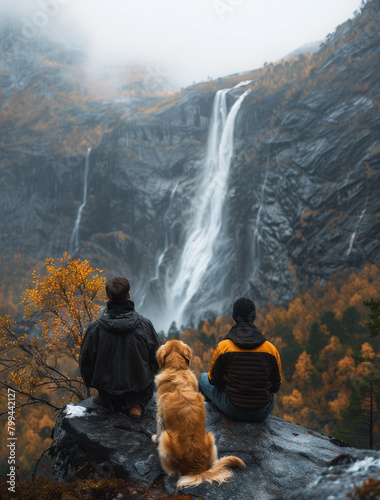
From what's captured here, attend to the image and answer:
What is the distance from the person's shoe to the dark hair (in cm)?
183

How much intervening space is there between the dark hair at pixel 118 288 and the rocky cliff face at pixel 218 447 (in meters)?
2.01

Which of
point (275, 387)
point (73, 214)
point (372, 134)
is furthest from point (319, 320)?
point (73, 214)

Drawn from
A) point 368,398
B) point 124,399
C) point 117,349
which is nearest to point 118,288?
point 117,349

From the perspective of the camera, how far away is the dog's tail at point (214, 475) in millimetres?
3846

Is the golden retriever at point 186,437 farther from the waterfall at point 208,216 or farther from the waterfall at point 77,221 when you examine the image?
the waterfall at point 77,221

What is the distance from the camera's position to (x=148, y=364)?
216 inches

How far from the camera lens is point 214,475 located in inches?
156

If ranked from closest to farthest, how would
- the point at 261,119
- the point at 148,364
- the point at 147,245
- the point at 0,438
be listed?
the point at 148,364, the point at 0,438, the point at 261,119, the point at 147,245

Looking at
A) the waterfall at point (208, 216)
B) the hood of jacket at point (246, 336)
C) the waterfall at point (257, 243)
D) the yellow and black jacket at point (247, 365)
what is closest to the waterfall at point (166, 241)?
the waterfall at point (208, 216)

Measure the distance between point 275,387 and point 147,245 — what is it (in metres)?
76.7

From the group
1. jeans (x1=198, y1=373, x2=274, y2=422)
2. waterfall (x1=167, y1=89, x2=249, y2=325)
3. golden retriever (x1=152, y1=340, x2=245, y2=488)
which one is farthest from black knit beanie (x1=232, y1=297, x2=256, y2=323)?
waterfall (x1=167, y1=89, x2=249, y2=325)

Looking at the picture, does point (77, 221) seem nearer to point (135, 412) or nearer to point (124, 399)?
point (124, 399)

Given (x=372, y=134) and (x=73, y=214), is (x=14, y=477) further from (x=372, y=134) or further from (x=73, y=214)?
(x=73, y=214)

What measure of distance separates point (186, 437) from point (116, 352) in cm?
174
